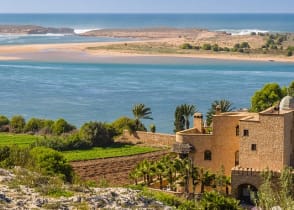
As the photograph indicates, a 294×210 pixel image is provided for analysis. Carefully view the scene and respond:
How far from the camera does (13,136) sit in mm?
43688

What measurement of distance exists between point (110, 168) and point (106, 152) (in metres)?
3.96

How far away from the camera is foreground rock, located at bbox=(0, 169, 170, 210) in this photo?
45.0 feet

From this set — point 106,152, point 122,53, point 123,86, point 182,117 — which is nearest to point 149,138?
point 182,117

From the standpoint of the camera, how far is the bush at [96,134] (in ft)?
136

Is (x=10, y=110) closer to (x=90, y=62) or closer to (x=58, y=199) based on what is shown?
(x=90, y=62)

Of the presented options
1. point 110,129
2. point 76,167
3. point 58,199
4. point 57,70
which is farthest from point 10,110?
point 58,199

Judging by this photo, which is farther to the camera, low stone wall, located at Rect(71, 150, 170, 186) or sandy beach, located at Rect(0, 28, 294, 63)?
sandy beach, located at Rect(0, 28, 294, 63)

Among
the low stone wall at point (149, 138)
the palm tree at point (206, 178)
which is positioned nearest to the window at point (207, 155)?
the palm tree at point (206, 178)

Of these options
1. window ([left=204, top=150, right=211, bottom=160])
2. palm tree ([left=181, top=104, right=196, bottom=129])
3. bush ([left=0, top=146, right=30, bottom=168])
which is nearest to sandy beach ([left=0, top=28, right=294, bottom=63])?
palm tree ([left=181, top=104, right=196, bottom=129])

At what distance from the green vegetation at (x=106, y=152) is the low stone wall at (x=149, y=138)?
1086 millimetres

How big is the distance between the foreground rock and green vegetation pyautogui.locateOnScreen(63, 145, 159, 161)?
22.1 meters

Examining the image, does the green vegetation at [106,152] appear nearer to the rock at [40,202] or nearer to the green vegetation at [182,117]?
the green vegetation at [182,117]

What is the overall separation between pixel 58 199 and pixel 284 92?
29163 millimetres

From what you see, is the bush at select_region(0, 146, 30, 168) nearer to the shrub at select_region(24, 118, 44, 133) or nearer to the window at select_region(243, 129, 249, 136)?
the window at select_region(243, 129, 249, 136)
